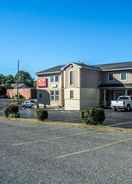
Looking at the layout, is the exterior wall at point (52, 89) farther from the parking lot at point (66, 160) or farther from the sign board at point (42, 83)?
the parking lot at point (66, 160)

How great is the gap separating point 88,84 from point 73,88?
8.15 ft

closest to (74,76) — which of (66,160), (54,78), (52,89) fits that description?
(54,78)

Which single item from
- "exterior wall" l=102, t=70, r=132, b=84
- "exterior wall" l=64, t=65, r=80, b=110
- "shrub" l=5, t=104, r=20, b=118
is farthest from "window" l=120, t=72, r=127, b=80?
"shrub" l=5, t=104, r=20, b=118

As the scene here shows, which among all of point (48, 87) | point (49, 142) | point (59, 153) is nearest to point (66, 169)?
point (59, 153)

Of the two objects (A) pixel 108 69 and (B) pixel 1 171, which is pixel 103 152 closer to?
(B) pixel 1 171

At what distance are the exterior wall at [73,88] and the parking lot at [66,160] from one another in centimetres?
2934

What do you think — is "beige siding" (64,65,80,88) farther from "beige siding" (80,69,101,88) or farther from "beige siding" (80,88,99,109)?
"beige siding" (80,88,99,109)

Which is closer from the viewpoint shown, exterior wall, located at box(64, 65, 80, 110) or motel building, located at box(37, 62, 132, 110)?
motel building, located at box(37, 62, 132, 110)

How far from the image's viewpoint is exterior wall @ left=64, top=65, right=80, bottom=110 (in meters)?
41.7

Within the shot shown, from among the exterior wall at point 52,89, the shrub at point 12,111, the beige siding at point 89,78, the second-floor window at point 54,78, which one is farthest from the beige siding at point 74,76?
the shrub at point 12,111

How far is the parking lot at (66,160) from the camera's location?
6355mm

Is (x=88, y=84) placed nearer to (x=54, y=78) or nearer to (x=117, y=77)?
(x=117, y=77)

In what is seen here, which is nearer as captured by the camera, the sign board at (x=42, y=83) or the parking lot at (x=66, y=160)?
the parking lot at (x=66, y=160)

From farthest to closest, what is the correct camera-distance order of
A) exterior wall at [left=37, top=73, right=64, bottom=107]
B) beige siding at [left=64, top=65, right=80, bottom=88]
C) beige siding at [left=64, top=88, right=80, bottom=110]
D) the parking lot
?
1. exterior wall at [left=37, top=73, right=64, bottom=107]
2. beige siding at [left=64, top=65, right=80, bottom=88]
3. beige siding at [left=64, top=88, right=80, bottom=110]
4. the parking lot
